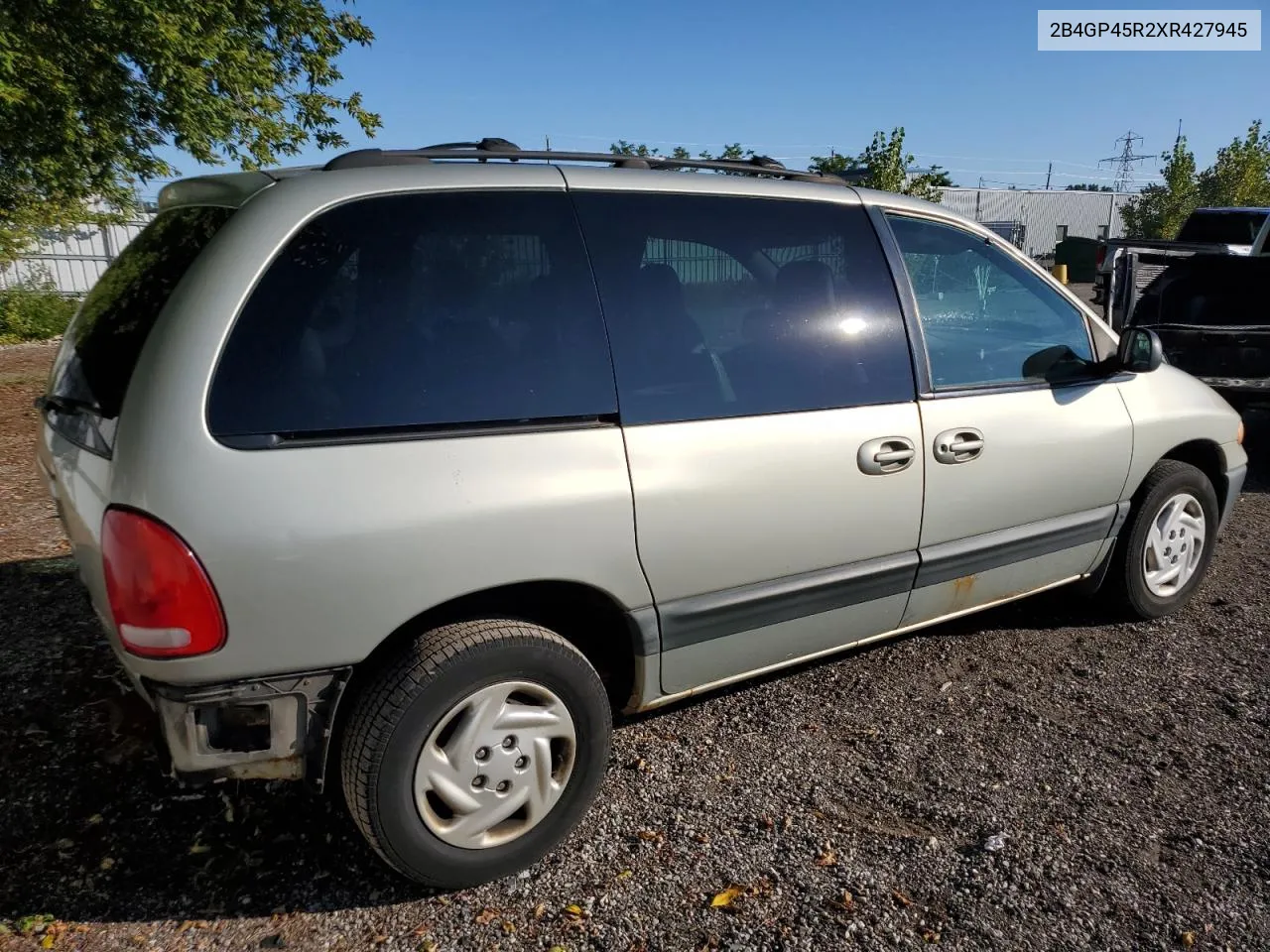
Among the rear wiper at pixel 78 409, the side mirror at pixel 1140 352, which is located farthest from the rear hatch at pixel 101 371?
the side mirror at pixel 1140 352

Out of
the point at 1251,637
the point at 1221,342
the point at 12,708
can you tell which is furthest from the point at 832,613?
the point at 1221,342

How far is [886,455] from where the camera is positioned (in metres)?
2.88

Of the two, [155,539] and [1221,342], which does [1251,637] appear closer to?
[1221,342]

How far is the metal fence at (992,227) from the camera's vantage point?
16406 millimetres

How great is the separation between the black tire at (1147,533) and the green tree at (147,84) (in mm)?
8324

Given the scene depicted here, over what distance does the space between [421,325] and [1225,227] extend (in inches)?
548

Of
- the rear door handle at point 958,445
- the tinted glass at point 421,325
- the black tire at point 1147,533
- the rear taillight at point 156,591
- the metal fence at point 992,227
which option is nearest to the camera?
the rear taillight at point 156,591

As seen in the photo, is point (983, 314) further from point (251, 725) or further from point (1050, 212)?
point (1050, 212)

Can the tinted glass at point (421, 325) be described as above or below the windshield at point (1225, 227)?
below

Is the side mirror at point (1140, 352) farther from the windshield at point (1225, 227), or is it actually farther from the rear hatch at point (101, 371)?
the windshield at point (1225, 227)

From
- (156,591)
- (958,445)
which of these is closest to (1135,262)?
(958,445)

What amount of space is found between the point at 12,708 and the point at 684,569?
2579mm

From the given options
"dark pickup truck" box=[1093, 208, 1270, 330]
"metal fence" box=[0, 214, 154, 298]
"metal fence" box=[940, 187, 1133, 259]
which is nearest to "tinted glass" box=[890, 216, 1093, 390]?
"dark pickup truck" box=[1093, 208, 1270, 330]

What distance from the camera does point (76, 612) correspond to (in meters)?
4.01
